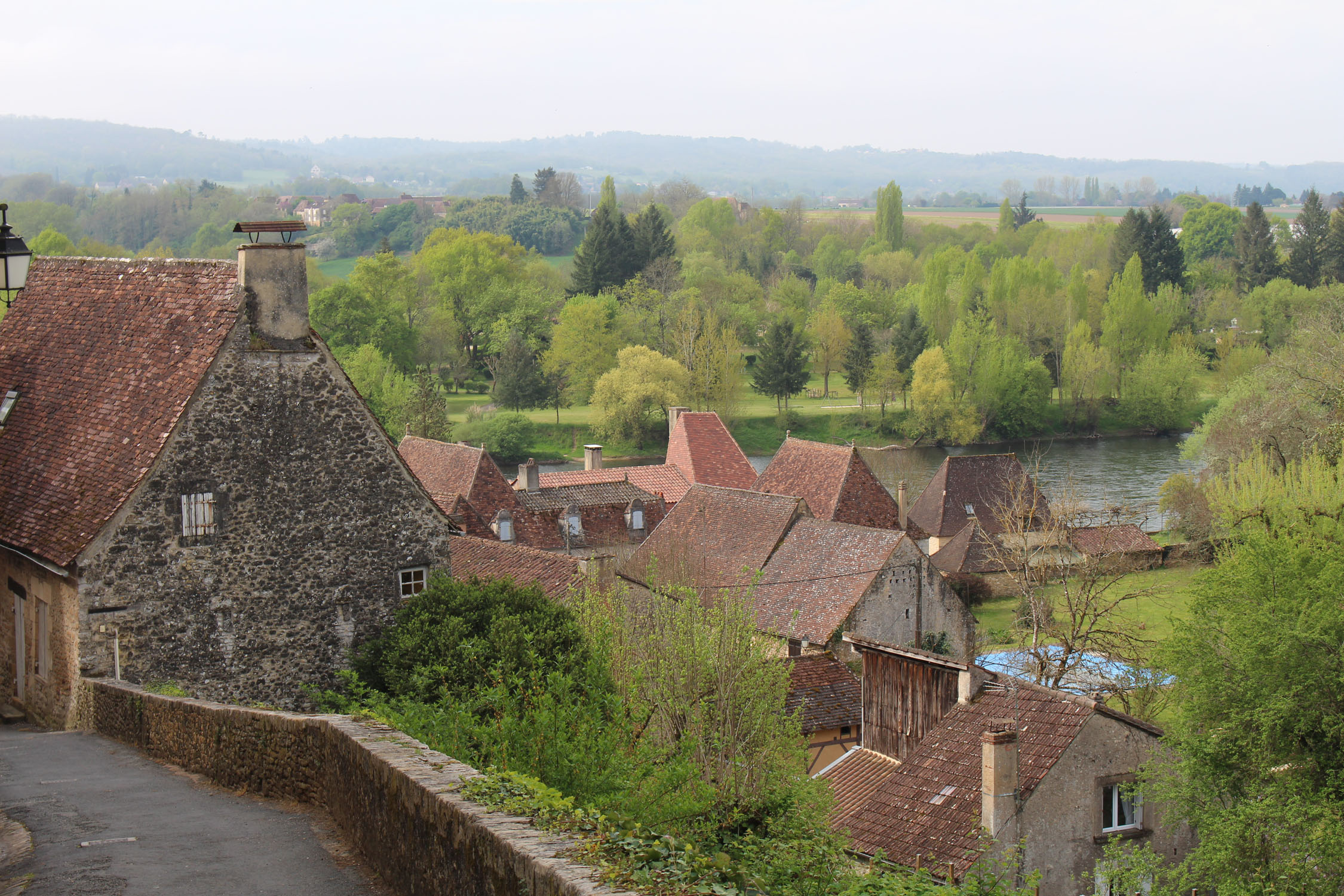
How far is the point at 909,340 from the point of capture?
91.6 m

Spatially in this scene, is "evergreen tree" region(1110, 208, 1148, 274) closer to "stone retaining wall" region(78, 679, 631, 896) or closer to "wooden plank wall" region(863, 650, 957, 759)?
"wooden plank wall" region(863, 650, 957, 759)

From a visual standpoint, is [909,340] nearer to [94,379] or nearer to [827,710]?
[827,710]

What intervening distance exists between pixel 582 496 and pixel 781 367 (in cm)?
4558

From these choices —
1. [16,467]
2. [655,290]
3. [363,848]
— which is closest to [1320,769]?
[363,848]

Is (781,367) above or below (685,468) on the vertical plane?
above

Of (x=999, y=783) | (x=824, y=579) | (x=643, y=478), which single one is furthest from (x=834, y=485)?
(x=999, y=783)

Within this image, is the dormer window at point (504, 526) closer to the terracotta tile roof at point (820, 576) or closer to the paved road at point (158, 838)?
the terracotta tile roof at point (820, 576)

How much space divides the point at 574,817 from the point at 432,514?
42.7 ft

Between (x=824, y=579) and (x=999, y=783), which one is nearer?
(x=999, y=783)

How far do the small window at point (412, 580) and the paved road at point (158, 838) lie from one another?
6.63m

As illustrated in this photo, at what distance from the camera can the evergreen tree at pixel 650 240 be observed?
106625mm

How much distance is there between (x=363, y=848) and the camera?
342 inches

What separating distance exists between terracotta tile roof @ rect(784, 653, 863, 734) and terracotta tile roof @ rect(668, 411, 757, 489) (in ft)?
76.3

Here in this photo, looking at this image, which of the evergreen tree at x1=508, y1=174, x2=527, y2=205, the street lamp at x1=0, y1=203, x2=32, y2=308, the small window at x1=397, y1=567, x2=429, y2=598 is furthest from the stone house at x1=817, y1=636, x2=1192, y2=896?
the evergreen tree at x1=508, y1=174, x2=527, y2=205
